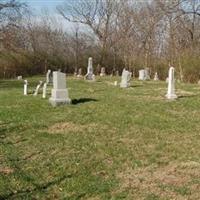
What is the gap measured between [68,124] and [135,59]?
34.5 metres

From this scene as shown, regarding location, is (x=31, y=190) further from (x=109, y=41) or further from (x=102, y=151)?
(x=109, y=41)

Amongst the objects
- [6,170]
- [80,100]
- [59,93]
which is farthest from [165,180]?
[80,100]

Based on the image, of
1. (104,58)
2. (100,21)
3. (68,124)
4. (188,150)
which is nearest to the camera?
(188,150)

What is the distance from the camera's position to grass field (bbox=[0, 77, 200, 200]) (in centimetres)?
812

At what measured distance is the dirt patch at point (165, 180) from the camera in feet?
25.4

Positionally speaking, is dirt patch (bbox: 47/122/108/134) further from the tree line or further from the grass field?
the tree line

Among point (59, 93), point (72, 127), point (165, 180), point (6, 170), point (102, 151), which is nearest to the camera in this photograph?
point (165, 180)

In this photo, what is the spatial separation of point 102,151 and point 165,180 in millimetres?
2209

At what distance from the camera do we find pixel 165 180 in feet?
27.1

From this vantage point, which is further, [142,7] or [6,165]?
[142,7]

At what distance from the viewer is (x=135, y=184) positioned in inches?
322

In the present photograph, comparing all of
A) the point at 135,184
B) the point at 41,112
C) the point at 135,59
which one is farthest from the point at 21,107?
the point at 135,59

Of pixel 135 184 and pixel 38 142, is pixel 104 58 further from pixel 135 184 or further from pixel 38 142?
pixel 135 184

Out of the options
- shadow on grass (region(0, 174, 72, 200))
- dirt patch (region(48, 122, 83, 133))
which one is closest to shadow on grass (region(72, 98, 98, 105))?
dirt patch (region(48, 122, 83, 133))
